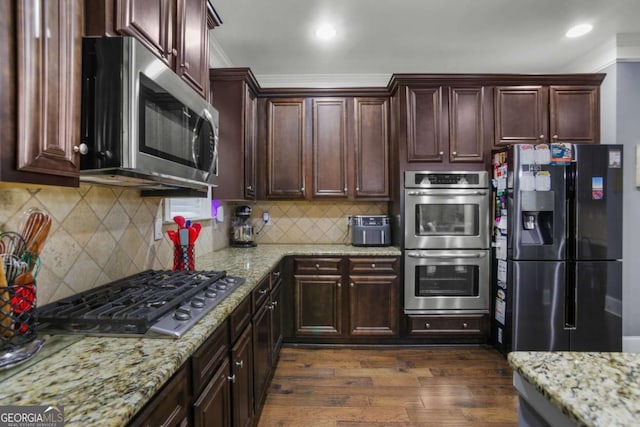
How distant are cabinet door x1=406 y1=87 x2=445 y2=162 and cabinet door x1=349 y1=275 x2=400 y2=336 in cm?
118

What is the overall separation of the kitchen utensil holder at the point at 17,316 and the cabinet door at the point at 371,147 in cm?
268

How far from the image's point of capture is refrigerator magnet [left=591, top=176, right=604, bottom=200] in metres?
2.62

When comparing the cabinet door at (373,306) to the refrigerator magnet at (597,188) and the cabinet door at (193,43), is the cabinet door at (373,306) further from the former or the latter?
the cabinet door at (193,43)

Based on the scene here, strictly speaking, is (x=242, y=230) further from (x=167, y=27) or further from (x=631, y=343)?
(x=631, y=343)

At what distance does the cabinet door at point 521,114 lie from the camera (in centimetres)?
299

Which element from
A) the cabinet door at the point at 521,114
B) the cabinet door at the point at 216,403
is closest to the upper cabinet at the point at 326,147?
the cabinet door at the point at 521,114

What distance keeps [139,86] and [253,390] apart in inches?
62.1

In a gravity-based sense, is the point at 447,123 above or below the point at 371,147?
above

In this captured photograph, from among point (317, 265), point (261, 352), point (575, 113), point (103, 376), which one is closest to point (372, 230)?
point (317, 265)

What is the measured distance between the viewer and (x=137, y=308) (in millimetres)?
1108

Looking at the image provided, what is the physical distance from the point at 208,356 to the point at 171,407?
0.26 metres

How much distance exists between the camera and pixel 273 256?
8.61 feet

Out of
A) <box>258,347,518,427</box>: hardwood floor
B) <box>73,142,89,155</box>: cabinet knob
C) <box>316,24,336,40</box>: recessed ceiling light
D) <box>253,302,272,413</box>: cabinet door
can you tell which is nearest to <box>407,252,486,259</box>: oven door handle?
<box>258,347,518,427</box>: hardwood floor

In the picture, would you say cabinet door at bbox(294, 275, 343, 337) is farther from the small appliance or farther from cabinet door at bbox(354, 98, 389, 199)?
cabinet door at bbox(354, 98, 389, 199)
